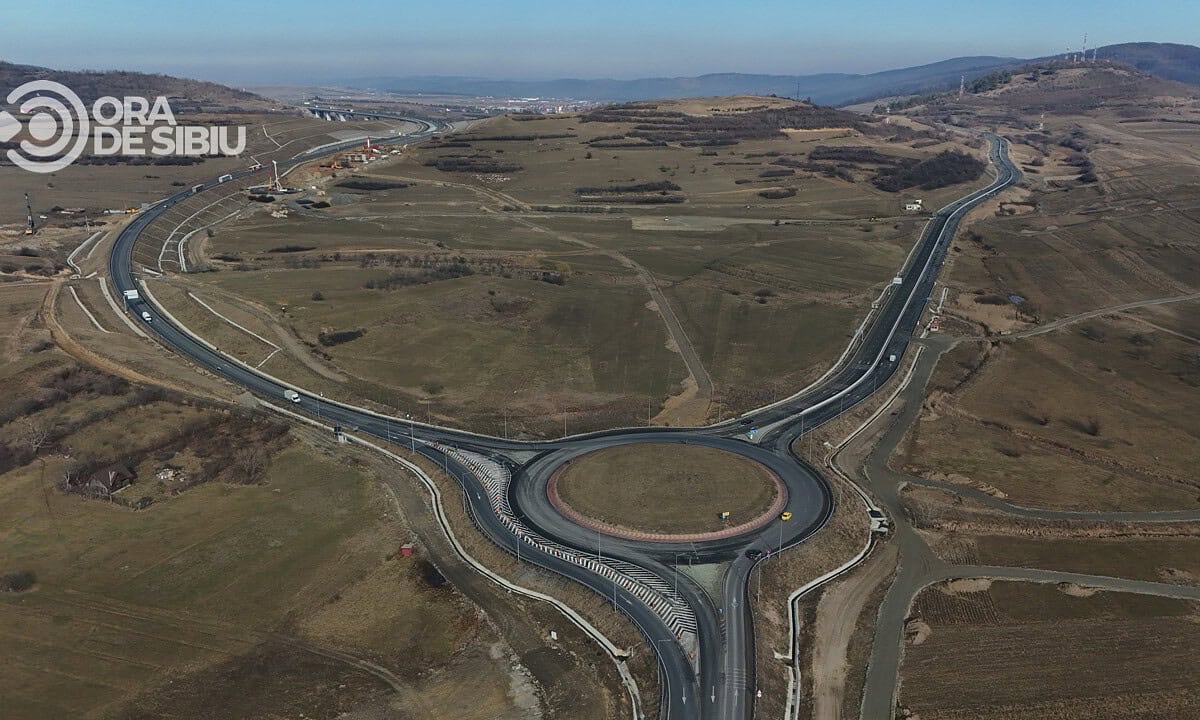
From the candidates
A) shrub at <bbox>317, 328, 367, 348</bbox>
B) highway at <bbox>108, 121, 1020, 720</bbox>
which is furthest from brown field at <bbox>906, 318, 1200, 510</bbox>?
shrub at <bbox>317, 328, 367, 348</bbox>

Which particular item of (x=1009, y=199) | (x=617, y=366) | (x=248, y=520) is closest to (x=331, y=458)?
(x=248, y=520)

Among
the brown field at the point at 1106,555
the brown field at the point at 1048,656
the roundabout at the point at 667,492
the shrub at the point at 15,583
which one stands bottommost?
the brown field at the point at 1048,656

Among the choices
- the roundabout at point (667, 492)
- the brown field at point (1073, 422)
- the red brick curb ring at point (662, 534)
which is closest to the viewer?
the red brick curb ring at point (662, 534)

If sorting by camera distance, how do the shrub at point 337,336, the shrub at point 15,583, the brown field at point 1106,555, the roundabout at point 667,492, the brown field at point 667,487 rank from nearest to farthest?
the shrub at point 15,583
the brown field at point 1106,555
the roundabout at point 667,492
the brown field at point 667,487
the shrub at point 337,336

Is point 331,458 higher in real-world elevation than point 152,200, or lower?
lower

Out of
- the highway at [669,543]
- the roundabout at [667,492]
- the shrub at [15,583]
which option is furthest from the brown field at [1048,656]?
the shrub at [15,583]

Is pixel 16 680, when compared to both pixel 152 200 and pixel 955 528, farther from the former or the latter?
pixel 152 200

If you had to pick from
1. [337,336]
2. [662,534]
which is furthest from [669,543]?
[337,336]

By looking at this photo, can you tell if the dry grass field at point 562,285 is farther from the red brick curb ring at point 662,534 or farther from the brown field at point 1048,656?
the brown field at point 1048,656
